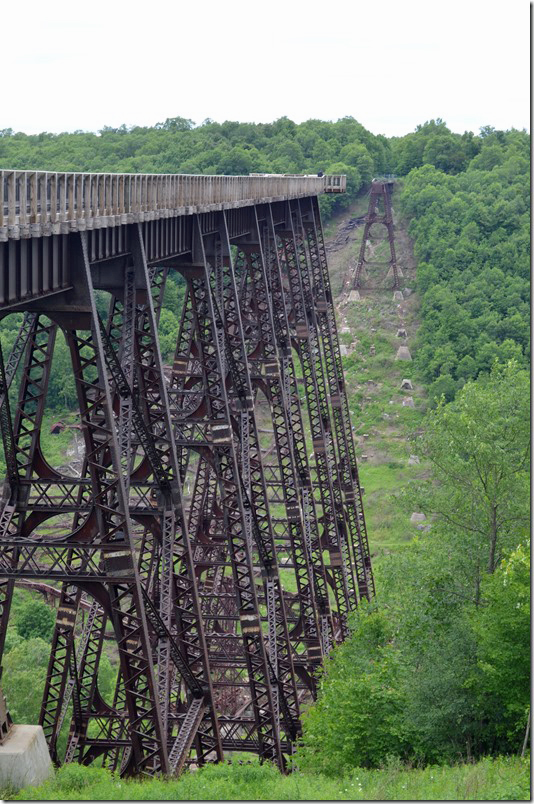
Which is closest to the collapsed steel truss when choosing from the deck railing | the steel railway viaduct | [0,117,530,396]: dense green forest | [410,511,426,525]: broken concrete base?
[0,117,530,396]: dense green forest

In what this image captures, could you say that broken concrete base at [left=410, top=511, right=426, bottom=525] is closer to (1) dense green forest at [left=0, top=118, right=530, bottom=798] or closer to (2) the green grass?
(1) dense green forest at [left=0, top=118, right=530, bottom=798]

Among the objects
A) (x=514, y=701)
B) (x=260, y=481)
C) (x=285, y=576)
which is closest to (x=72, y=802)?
(x=514, y=701)

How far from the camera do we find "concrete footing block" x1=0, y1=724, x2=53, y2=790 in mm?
13164

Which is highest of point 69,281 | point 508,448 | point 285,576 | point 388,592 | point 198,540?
point 69,281

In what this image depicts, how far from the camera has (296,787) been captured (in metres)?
14.9

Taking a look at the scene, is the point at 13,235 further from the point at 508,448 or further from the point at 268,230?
the point at 268,230

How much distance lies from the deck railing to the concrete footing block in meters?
5.89

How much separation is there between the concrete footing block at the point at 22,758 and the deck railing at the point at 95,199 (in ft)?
19.3

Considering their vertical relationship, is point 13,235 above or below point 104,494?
above

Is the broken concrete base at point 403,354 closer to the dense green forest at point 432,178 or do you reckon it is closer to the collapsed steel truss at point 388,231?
the dense green forest at point 432,178

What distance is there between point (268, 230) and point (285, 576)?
23.7 m

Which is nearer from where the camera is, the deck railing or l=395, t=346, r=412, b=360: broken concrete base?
the deck railing

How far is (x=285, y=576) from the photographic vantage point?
51500mm

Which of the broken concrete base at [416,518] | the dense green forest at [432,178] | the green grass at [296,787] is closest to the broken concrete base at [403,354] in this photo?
the dense green forest at [432,178]
